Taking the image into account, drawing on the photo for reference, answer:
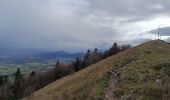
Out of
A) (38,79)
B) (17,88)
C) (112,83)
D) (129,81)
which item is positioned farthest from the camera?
(38,79)

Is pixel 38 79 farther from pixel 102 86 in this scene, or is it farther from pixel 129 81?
pixel 129 81

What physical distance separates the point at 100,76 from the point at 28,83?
257ft

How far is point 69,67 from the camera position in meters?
140

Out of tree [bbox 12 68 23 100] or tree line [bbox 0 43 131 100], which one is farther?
tree line [bbox 0 43 131 100]

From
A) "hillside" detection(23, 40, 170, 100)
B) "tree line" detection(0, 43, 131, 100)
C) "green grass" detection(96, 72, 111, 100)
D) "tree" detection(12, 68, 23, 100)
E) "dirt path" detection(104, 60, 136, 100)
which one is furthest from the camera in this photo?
"tree line" detection(0, 43, 131, 100)

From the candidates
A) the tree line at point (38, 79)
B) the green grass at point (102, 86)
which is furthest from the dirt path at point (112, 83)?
the tree line at point (38, 79)

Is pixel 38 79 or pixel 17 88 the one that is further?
pixel 38 79

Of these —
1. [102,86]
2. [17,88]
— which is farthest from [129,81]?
[17,88]

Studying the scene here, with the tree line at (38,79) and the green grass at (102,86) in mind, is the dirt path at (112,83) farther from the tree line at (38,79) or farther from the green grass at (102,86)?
the tree line at (38,79)

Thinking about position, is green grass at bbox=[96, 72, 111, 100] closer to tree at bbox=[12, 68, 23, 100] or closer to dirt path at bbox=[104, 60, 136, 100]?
dirt path at bbox=[104, 60, 136, 100]

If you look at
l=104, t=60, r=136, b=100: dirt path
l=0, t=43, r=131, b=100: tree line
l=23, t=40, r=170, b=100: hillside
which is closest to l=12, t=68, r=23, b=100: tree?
l=0, t=43, r=131, b=100: tree line

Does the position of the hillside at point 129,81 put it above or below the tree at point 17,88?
above

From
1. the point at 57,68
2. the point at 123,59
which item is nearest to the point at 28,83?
the point at 57,68

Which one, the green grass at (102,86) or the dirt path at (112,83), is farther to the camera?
the green grass at (102,86)
